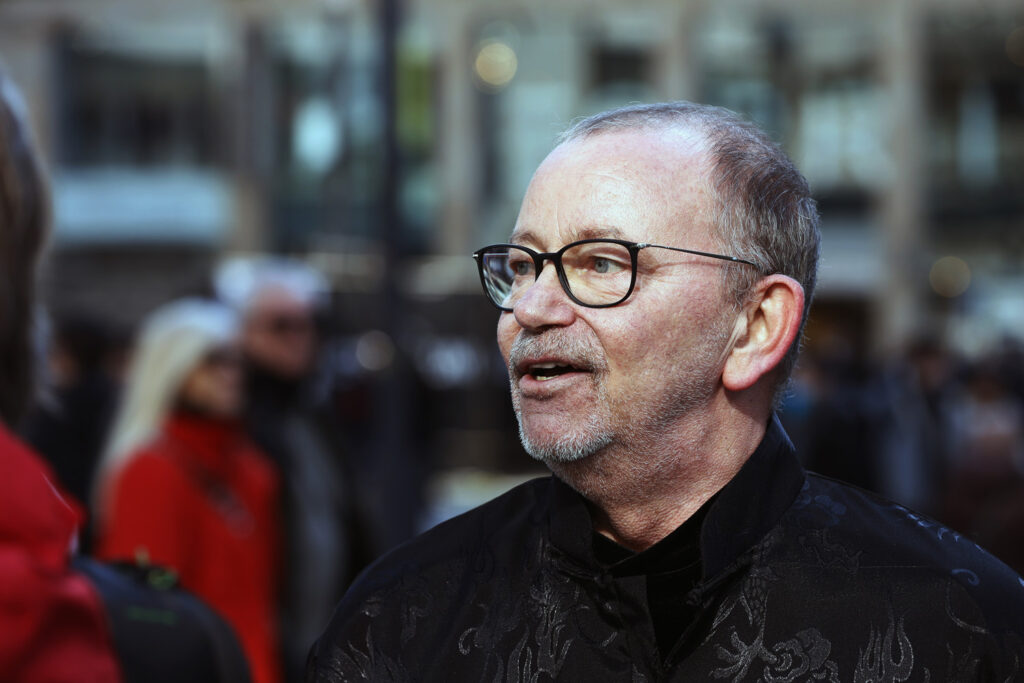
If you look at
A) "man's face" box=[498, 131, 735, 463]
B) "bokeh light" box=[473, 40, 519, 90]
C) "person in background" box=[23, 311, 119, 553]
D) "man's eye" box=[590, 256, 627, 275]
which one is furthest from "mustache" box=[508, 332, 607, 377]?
"bokeh light" box=[473, 40, 519, 90]

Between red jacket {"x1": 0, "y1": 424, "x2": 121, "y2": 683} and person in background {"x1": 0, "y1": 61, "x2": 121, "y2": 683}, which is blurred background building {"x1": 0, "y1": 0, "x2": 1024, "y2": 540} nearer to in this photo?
person in background {"x1": 0, "y1": 61, "x2": 121, "y2": 683}

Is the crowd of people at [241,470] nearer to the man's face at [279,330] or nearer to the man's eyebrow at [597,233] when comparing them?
the man's face at [279,330]

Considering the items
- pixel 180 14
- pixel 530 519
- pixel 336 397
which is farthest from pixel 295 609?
pixel 180 14

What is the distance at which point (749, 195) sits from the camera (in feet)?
6.35

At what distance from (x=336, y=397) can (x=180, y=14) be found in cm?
1912

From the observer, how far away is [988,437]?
722 centimetres

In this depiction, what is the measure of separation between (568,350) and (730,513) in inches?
12.2

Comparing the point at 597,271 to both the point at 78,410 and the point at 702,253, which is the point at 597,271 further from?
the point at 78,410

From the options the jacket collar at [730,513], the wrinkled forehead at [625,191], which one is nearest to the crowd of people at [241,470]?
the jacket collar at [730,513]

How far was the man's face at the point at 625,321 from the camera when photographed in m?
1.83

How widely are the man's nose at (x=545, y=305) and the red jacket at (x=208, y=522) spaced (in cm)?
224

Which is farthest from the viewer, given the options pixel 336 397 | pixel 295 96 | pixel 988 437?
pixel 295 96

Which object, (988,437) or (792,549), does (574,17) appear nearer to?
(988,437)

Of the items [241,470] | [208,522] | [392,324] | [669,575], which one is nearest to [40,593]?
[669,575]
